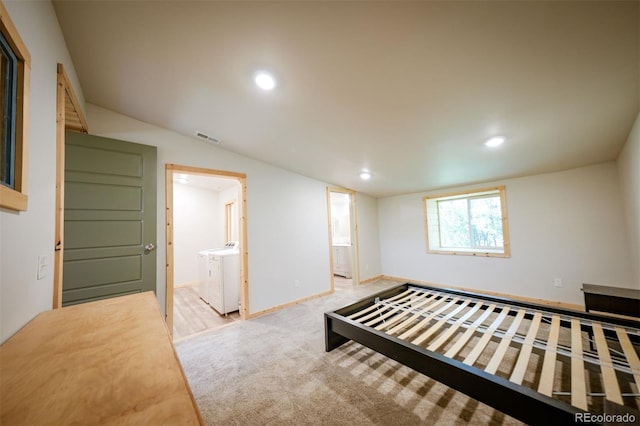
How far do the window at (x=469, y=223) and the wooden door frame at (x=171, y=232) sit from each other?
139 inches

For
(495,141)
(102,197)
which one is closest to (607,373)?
(495,141)

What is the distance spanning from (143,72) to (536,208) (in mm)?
5116

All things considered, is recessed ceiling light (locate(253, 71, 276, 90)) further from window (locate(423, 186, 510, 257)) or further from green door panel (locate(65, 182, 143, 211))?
window (locate(423, 186, 510, 257))

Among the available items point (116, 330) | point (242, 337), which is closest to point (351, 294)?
point (242, 337)

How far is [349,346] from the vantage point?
7.98 ft

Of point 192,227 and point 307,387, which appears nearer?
point 307,387

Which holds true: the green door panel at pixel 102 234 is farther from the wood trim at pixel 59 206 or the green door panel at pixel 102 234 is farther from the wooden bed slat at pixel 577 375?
the wooden bed slat at pixel 577 375

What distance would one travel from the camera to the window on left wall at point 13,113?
91 cm

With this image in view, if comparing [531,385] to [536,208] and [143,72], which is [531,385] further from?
[143,72]

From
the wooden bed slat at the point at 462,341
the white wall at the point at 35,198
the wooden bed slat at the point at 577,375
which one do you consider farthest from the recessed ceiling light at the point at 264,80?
the wooden bed slat at the point at 577,375

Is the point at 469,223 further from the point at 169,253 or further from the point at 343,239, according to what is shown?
the point at 169,253

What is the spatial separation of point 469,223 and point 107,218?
5.33m

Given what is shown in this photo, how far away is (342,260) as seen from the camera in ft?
19.3

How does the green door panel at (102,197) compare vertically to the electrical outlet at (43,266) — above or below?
above
